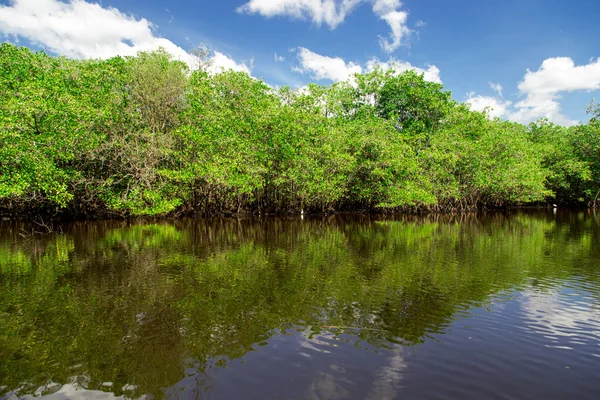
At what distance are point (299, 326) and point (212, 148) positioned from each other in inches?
1001

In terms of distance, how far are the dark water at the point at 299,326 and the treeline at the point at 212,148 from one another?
11340 millimetres

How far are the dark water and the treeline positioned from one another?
1134 centimetres

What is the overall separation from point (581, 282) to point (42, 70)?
108ft

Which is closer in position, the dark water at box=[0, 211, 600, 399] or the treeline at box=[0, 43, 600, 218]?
the dark water at box=[0, 211, 600, 399]

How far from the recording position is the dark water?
220 inches

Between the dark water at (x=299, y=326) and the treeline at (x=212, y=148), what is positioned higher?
the treeline at (x=212, y=148)

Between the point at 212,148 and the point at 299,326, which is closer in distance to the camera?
the point at 299,326

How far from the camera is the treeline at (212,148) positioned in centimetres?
2341

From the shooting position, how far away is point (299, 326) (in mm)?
7773

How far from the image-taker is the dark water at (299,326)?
5598 mm

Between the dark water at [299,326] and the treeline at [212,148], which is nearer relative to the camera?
the dark water at [299,326]

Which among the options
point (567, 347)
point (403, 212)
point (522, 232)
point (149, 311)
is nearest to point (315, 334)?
point (149, 311)

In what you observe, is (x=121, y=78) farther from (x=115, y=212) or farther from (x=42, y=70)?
(x=115, y=212)

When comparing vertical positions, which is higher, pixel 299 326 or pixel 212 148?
pixel 212 148
